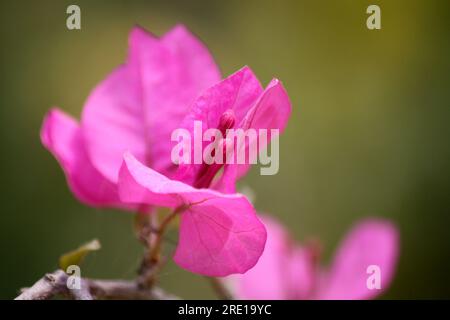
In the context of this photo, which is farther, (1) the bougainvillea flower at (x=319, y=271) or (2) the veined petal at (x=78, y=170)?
(1) the bougainvillea flower at (x=319, y=271)

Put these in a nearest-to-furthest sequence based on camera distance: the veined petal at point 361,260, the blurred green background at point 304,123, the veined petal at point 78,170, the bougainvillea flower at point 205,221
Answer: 1. the bougainvillea flower at point 205,221
2. the veined petal at point 78,170
3. the veined petal at point 361,260
4. the blurred green background at point 304,123

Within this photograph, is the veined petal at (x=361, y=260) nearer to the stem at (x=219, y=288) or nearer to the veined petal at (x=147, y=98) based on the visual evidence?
the stem at (x=219, y=288)

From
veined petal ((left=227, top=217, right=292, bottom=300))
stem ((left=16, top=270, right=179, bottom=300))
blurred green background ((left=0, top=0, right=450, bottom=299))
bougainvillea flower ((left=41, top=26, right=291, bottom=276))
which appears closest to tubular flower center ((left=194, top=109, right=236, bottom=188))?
bougainvillea flower ((left=41, top=26, right=291, bottom=276))

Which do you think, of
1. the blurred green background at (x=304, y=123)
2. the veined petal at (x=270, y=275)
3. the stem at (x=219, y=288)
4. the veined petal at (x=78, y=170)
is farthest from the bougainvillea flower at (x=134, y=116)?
the blurred green background at (x=304, y=123)
